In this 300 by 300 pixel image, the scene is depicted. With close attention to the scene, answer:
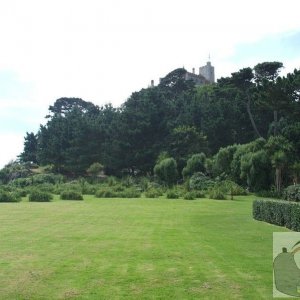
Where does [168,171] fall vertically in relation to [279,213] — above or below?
above

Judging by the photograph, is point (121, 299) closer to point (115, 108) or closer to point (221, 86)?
point (221, 86)

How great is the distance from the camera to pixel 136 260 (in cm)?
1016

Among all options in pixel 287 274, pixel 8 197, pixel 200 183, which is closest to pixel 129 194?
pixel 200 183

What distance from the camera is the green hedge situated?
1526 centimetres

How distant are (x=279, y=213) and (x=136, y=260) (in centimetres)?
862

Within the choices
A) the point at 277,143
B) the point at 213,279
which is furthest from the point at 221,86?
the point at 213,279

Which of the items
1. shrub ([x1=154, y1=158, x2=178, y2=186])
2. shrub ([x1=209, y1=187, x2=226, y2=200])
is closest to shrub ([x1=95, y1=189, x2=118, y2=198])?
shrub ([x1=209, y1=187, x2=226, y2=200])

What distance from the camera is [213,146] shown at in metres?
62.5

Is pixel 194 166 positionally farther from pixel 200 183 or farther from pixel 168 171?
pixel 200 183

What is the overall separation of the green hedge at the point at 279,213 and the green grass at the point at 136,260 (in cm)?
59

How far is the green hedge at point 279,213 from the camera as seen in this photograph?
15.3 metres

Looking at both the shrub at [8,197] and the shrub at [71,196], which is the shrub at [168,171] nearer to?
the shrub at [71,196]

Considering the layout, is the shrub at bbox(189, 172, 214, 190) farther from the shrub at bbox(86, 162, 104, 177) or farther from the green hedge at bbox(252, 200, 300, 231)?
the green hedge at bbox(252, 200, 300, 231)

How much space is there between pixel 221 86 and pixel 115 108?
61.8 ft
